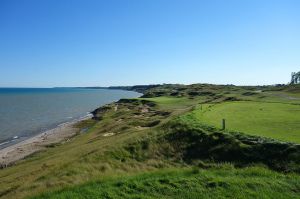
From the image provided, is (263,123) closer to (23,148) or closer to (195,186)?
(195,186)

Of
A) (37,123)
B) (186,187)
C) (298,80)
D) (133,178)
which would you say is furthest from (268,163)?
(298,80)

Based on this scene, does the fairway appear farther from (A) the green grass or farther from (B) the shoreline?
(B) the shoreline

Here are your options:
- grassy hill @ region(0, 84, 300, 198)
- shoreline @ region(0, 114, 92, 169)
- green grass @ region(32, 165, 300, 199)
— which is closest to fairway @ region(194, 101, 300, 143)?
grassy hill @ region(0, 84, 300, 198)

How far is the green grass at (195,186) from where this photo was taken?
12640 millimetres

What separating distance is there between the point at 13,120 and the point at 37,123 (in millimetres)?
7630

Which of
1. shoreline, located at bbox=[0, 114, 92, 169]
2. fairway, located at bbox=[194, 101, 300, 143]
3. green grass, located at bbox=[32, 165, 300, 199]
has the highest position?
fairway, located at bbox=[194, 101, 300, 143]

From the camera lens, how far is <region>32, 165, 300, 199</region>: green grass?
498 inches

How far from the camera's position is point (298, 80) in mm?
159250

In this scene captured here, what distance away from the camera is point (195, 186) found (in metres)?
13.5

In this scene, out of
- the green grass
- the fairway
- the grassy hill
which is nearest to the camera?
the green grass

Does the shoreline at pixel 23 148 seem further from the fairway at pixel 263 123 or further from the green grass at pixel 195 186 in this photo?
the green grass at pixel 195 186

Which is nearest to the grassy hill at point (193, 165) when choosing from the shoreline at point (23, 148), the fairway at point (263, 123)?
the fairway at point (263, 123)

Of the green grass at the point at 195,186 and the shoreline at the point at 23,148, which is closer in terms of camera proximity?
the green grass at the point at 195,186

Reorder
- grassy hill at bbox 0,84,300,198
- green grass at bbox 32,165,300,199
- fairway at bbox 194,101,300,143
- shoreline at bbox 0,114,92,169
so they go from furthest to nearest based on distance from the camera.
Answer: shoreline at bbox 0,114,92,169
fairway at bbox 194,101,300,143
grassy hill at bbox 0,84,300,198
green grass at bbox 32,165,300,199
